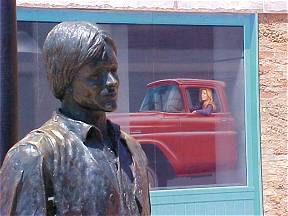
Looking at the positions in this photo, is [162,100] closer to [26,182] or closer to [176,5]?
[176,5]

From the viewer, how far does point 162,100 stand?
29.3ft

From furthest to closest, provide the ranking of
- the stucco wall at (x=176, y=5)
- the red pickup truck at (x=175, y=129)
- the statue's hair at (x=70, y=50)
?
the red pickup truck at (x=175, y=129) → the stucco wall at (x=176, y=5) → the statue's hair at (x=70, y=50)

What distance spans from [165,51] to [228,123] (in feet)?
3.96

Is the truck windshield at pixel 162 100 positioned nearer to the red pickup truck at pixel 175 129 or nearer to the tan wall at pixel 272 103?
the red pickup truck at pixel 175 129

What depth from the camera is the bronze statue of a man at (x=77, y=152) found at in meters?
2.07

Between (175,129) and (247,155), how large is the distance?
102 centimetres

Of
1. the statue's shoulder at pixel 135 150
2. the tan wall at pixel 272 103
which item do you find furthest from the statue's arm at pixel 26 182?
the tan wall at pixel 272 103

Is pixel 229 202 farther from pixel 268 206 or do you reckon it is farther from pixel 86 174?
pixel 86 174

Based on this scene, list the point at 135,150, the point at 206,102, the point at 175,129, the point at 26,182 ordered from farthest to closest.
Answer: the point at 206,102 < the point at 175,129 < the point at 135,150 < the point at 26,182

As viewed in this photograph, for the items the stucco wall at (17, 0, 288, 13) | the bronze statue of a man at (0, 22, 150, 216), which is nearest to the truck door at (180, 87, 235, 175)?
the stucco wall at (17, 0, 288, 13)

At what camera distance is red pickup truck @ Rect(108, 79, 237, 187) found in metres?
8.84

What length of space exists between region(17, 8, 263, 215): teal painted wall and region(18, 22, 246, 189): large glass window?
0.30 ft

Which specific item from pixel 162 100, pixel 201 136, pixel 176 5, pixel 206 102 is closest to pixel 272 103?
pixel 206 102

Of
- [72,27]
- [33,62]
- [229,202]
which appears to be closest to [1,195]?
[72,27]
